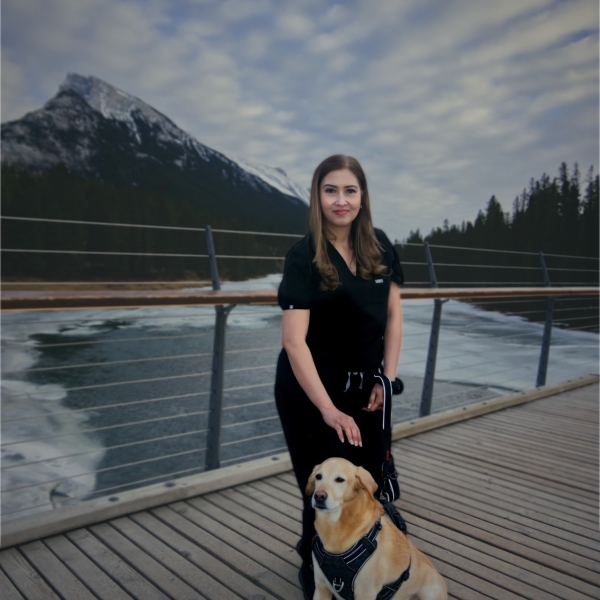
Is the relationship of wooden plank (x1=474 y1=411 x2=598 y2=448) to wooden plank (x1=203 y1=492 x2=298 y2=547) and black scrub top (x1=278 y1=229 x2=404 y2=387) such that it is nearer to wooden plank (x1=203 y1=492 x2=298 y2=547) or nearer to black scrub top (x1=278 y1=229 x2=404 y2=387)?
wooden plank (x1=203 y1=492 x2=298 y2=547)

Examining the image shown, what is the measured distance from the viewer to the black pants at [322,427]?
134 centimetres

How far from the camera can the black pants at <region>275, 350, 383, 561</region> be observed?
1336mm

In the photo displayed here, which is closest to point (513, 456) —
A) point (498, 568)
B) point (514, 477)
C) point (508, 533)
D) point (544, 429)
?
point (514, 477)

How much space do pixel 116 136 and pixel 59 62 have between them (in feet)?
41.5

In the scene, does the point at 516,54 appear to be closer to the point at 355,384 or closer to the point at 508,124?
the point at 508,124

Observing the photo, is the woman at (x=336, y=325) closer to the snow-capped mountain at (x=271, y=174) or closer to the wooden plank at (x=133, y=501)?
the wooden plank at (x=133, y=501)

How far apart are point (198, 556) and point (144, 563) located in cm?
17

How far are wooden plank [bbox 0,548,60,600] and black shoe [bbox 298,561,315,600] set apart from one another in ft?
2.32

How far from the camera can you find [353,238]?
1.39 meters

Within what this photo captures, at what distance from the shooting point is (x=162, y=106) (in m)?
102

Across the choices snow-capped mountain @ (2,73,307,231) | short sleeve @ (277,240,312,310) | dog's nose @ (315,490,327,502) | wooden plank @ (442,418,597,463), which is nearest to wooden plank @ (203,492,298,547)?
dog's nose @ (315,490,327,502)

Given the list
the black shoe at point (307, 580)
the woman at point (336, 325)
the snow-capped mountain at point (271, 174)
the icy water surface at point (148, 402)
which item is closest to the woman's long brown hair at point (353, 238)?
the woman at point (336, 325)

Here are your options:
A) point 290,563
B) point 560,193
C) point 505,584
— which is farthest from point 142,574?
point 560,193

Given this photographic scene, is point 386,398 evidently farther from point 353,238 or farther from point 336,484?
point 353,238
